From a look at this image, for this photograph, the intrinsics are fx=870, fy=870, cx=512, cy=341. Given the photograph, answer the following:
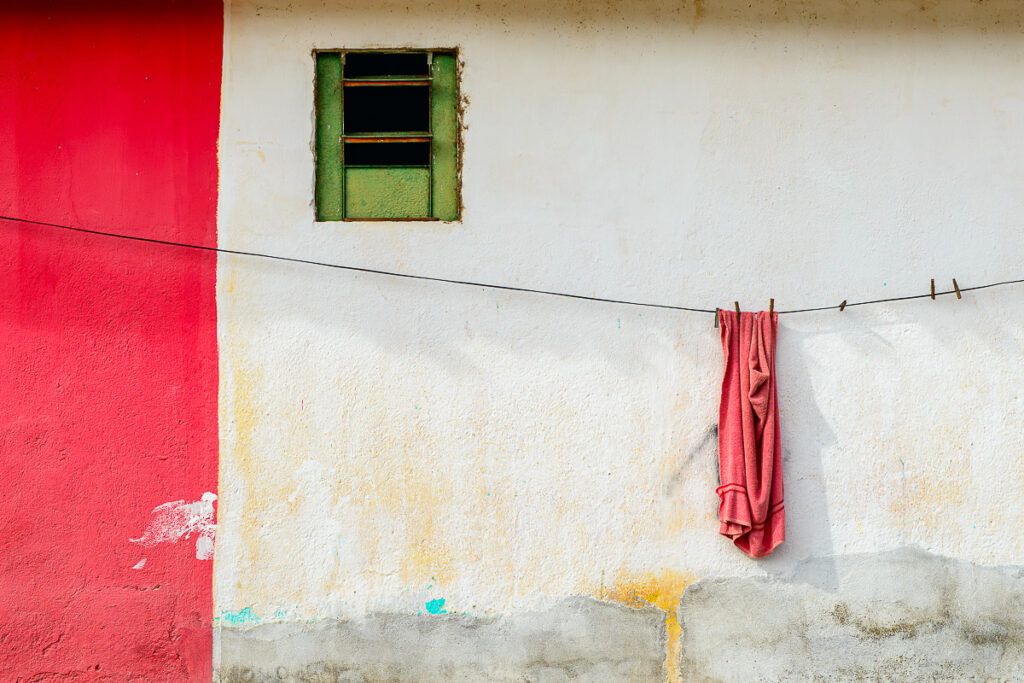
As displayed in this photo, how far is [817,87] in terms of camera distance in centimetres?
450

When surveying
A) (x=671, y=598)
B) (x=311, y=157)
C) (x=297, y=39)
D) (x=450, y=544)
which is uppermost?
(x=297, y=39)

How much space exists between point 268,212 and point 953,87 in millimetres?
3596

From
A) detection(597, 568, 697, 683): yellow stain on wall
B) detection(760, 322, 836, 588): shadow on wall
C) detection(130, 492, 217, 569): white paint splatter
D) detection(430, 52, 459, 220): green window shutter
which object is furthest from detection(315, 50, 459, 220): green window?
detection(597, 568, 697, 683): yellow stain on wall

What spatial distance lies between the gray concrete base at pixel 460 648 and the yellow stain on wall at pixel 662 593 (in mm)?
41

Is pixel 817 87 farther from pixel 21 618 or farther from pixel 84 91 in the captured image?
pixel 21 618

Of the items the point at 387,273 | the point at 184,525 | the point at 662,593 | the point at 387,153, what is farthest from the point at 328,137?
the point at 662,593

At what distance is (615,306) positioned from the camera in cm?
445

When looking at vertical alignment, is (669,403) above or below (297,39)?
below

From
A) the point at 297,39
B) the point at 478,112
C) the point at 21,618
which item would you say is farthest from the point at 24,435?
the point at 478,112

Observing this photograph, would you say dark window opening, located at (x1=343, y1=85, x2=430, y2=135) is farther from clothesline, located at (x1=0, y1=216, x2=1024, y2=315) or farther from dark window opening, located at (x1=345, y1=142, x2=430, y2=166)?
clothesline, located at (x1=0, y1=216, x2=1024, y2=315)

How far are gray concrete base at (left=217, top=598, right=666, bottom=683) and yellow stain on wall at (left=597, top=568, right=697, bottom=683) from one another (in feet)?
0.13

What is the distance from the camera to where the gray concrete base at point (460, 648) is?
4352 mm

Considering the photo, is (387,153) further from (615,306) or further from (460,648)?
(460,648)

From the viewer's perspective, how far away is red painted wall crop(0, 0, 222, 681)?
14.3ft
